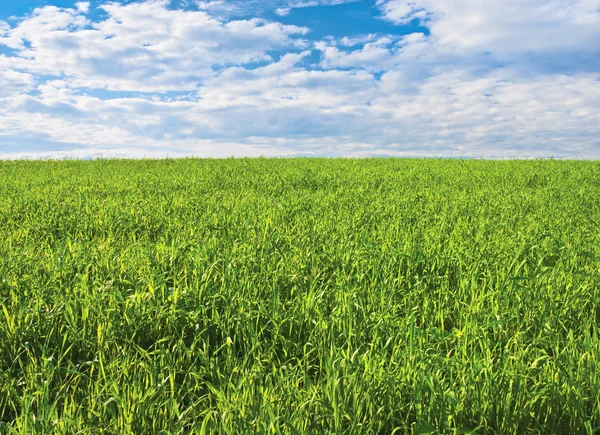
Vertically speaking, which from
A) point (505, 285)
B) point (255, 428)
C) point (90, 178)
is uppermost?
point (90, 178)

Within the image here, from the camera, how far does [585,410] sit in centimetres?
234

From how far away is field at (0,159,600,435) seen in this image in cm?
231

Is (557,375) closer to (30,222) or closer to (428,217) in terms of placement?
(428,217)

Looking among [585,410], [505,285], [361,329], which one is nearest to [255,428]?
[361,329]

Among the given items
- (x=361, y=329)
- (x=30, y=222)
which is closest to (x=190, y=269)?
(x=361, y=329)

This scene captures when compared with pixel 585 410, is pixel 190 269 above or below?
above

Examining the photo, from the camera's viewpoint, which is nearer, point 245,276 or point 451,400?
point 451,400

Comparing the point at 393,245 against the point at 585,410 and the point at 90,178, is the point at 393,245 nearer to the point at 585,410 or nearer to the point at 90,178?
the point at 585,410

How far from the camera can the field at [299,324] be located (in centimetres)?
231

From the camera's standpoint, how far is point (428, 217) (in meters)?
7.15

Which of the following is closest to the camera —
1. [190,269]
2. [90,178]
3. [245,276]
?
[245,276]

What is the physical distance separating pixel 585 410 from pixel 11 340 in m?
3.80

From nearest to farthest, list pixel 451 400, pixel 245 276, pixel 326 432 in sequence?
pixel 326 432
pixel 451 400
pixel 245 276

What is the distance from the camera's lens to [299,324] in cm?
333
